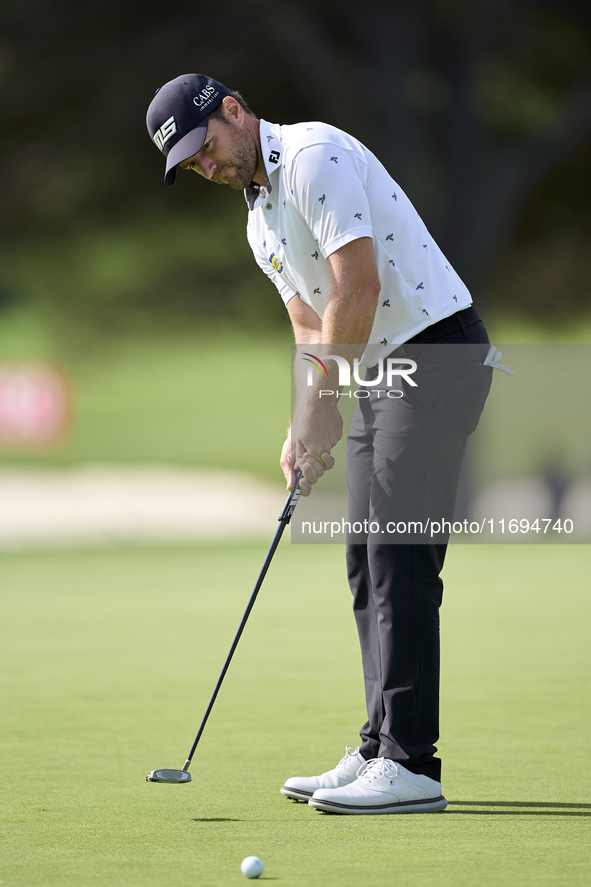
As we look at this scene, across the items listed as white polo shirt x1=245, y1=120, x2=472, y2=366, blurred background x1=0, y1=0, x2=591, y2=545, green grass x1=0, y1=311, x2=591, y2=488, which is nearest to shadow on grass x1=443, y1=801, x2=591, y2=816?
white polo shirt x1=245, y1=120, x2=472, y2=366

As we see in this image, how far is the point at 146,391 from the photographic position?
2630 cm

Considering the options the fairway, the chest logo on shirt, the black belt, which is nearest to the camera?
the fairway

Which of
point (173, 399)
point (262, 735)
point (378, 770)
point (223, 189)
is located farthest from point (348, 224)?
point (173, 399)

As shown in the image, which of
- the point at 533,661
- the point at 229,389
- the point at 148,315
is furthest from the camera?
the point at 229,389

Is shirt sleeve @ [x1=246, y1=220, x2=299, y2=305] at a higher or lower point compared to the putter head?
higher

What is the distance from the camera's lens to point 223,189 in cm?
1382

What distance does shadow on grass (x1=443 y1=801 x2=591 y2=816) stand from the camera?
2.47 meters

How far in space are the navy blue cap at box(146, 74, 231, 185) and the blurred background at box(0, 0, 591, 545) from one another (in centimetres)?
801

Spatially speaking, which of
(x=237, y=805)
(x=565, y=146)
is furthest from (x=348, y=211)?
(x=565, y=146)

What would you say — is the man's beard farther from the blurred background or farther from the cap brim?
the blurred background

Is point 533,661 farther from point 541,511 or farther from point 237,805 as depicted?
point 541,511

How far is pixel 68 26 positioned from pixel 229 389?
13.5 metres

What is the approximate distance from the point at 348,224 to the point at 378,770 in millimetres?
1062

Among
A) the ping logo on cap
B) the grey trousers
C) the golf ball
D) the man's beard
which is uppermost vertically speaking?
the ping logo on cap
